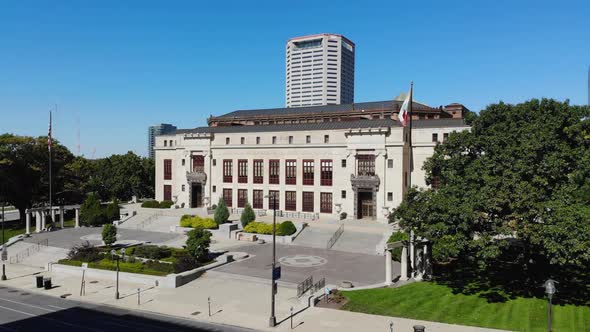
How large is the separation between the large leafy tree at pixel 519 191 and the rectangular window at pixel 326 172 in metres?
28.7

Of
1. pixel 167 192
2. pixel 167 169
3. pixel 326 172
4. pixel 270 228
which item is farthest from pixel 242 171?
pixel 270 228

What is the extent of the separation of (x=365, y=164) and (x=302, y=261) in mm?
20252

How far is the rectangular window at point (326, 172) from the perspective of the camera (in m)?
57.9

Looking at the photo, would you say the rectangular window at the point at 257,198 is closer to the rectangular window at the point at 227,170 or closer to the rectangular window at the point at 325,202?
the rectangular window at the point at 227,170

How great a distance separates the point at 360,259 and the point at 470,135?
16390mm

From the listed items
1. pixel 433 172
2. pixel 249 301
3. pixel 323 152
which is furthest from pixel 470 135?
pixel 323 152

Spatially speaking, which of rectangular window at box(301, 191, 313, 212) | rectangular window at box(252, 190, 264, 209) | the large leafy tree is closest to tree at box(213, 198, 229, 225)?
rectangular window at box(252, 190, 264, 209)

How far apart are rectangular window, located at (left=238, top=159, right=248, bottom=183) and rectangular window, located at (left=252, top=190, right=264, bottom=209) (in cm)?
241

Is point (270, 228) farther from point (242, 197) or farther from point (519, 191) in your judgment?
point (519, 191)

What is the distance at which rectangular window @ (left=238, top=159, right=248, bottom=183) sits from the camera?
211 feet

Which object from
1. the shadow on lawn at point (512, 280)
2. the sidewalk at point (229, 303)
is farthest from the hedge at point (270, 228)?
the shadow on lawn at point (512, 280)

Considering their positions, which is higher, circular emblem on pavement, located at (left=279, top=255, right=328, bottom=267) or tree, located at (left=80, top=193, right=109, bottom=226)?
tree, located at (left=80, top=193, right=109, bottom=226)

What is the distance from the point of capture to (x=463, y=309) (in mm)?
25312

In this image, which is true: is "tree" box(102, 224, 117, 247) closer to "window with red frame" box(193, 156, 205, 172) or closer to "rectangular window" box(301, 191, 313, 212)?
"window with red frame" box(193, 156, 205, 172)
